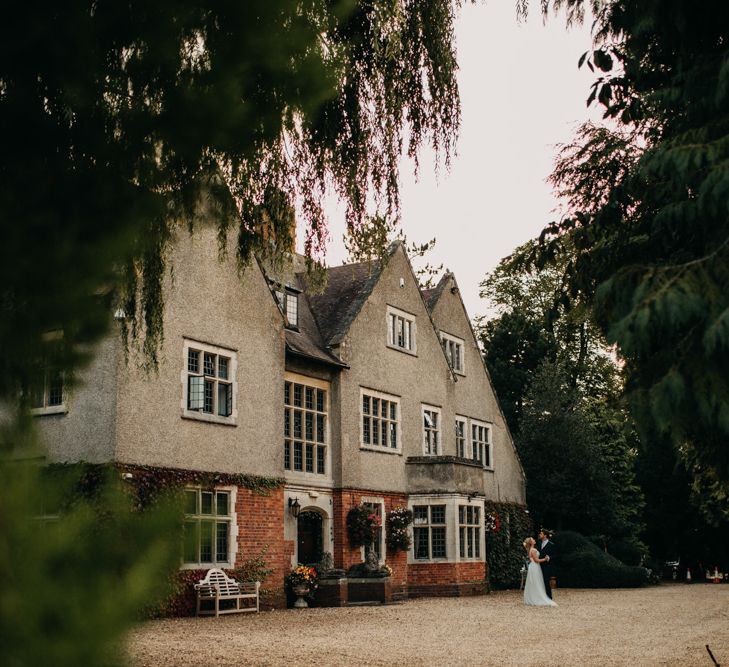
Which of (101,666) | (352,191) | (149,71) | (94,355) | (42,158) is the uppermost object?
(352,191)

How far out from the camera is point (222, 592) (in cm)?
1864

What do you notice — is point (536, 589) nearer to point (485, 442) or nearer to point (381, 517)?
point (381, 517)

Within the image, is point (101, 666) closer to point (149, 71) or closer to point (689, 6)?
point (149, 71)

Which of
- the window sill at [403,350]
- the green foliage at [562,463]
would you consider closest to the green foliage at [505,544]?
the green foliage at [562,463]

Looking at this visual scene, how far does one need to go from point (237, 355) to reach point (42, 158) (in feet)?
58.9

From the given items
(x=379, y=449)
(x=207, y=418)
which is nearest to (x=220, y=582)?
(x=207, y=418)

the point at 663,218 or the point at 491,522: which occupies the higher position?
the point at 663,218

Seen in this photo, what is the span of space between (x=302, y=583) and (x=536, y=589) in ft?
17.8

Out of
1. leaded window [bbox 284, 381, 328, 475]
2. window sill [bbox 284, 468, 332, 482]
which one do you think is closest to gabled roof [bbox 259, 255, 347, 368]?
leaded window [bbox 284, 381, 328, 475]

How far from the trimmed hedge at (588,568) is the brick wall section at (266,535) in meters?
13.3

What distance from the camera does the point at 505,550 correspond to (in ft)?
98.6

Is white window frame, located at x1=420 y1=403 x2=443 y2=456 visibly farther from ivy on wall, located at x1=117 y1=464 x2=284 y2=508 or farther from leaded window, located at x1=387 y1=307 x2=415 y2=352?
ivy on wall, located at x1=117 y1=464 x2=284 y2=508

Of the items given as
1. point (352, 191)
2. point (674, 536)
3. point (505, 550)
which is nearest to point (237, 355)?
point (352, 191)

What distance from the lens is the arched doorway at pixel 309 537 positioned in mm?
23453
